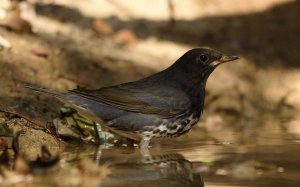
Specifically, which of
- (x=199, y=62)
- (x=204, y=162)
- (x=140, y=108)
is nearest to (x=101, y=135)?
(x=140, y=108)

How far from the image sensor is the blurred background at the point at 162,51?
8674mm

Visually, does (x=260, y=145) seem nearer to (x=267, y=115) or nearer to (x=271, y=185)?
(x=271, y=185)

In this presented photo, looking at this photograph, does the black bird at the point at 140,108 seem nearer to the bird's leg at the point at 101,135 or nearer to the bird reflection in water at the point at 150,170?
the bird's leg at the point at 101,135

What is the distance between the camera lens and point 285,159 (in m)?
6.35

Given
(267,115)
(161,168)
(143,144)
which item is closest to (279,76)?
(267,115)

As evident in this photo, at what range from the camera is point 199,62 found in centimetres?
769

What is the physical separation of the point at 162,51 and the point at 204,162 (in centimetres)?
506

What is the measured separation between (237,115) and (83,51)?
2049 millimetres

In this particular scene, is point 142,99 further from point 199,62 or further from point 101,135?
point 199,62

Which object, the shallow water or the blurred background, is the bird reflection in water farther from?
the blurred background

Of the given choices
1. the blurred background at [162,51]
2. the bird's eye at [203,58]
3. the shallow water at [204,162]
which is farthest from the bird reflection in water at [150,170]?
the bird's eye at [203,58]

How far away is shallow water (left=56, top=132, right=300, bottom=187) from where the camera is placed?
535 cm

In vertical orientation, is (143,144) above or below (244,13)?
below

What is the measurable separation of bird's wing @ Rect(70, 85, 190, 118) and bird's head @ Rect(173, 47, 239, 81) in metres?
0.35
